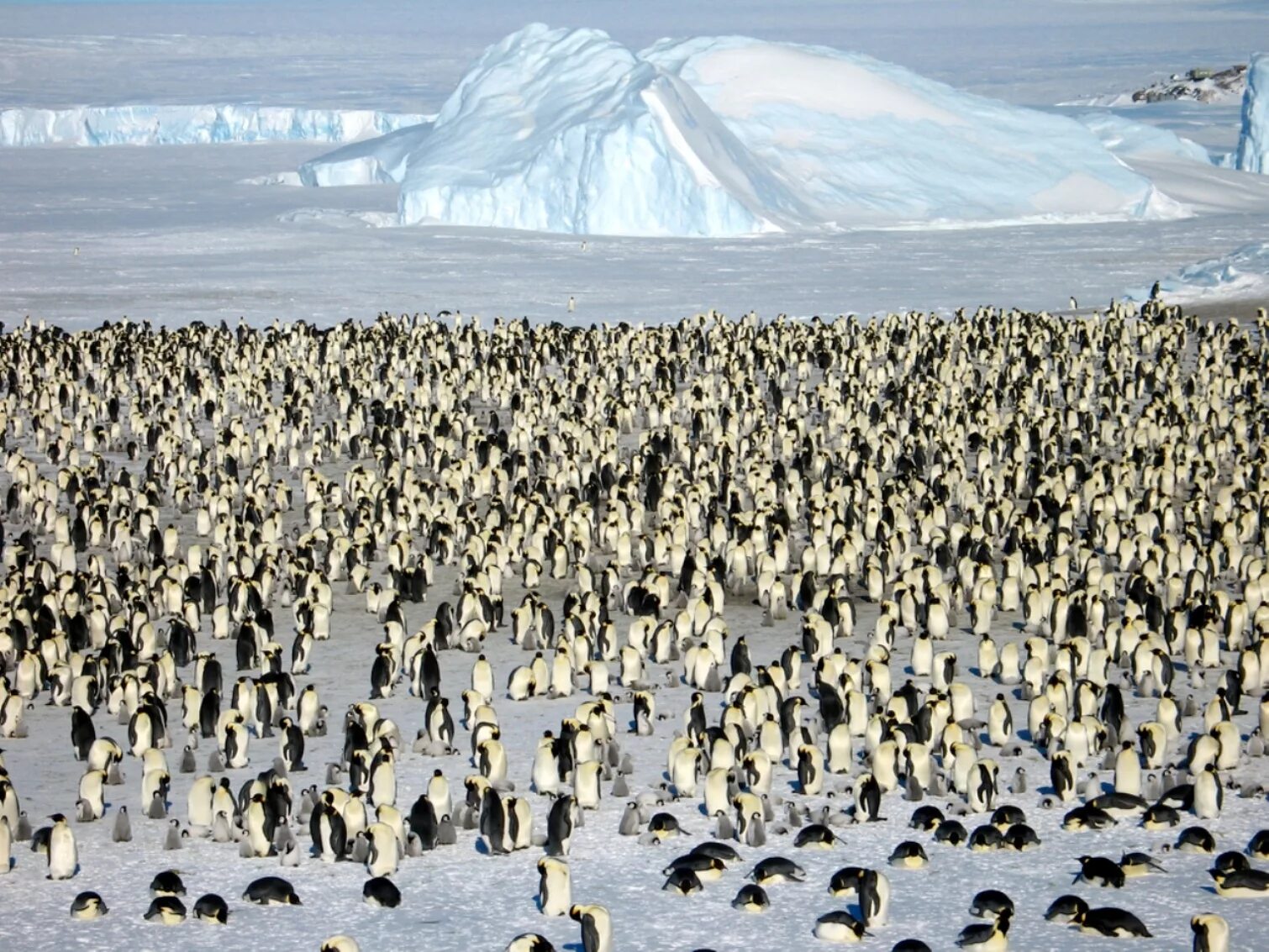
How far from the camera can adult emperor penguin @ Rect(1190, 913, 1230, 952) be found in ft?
27.4

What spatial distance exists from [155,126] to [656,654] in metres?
102

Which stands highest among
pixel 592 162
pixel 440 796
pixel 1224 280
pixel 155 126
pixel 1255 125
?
pixel 155 126

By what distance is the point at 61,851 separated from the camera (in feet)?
32.5

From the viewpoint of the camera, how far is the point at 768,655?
48.1 feet

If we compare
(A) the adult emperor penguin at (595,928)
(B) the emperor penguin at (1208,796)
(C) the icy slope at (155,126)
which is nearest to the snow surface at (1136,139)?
(C) the icy slope at (155,126)

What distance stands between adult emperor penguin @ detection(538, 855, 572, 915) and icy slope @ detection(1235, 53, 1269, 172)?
2227 inches

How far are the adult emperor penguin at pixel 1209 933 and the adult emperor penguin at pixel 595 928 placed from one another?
284 centimetres

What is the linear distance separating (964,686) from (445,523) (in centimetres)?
678

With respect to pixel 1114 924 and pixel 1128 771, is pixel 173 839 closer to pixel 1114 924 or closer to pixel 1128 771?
pixel 1114 924

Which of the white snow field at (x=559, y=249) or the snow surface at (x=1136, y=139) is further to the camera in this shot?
the snow surface at (x=1136, y=139)

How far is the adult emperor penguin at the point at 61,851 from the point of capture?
389 inches

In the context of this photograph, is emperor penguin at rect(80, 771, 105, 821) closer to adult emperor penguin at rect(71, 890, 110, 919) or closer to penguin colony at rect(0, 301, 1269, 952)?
penguin colony at rect(0, 301, 1269, 952)

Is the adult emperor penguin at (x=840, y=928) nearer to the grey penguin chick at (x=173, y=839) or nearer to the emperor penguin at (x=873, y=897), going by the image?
the emperor penguin at (x=873, y=897)

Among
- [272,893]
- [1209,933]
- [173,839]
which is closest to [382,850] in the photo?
[272,893]
